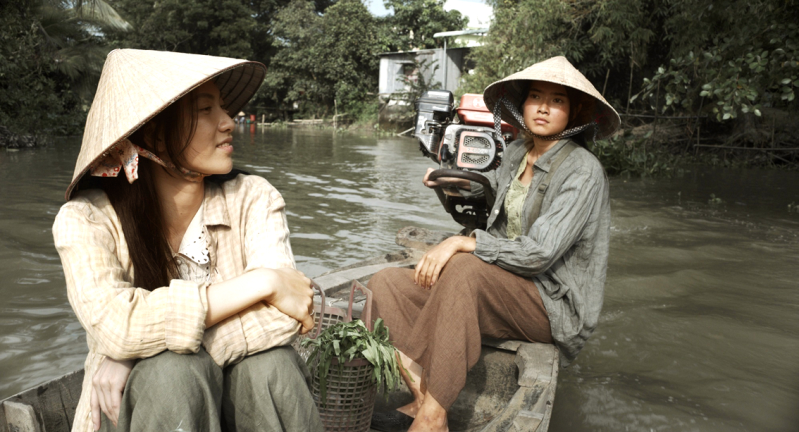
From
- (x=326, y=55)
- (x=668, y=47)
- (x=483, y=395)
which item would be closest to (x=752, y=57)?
(x=483, y=395)

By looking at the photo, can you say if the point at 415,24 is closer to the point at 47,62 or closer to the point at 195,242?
the point at 47,62

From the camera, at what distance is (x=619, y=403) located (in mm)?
3191

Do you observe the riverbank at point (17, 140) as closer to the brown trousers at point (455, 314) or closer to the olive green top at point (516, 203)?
the brown trousers at point (455, 314)

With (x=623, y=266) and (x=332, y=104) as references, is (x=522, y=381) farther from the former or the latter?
(x=332, y=104)

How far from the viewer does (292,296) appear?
62.5 inches

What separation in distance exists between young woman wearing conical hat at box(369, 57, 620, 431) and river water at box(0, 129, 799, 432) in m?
0.80

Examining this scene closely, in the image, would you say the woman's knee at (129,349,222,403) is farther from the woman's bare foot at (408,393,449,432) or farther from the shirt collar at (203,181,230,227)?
the woman's bare foot at (408,393,449,432)

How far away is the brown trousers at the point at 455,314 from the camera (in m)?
2.26

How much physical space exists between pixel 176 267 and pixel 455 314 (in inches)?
39.8

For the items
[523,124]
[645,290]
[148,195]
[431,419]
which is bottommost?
[645,290]

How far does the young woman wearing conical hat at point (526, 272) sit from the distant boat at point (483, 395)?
14cm

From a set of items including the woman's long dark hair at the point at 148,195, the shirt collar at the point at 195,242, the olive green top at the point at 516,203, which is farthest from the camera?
the olive green top at the point at 516,203

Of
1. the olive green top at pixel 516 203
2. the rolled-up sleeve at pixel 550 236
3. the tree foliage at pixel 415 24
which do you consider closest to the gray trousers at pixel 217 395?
the rolled-up sleeve at pixel 550 236

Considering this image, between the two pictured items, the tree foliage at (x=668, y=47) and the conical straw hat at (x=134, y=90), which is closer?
the conical straw hat at (x=134, y=90)
